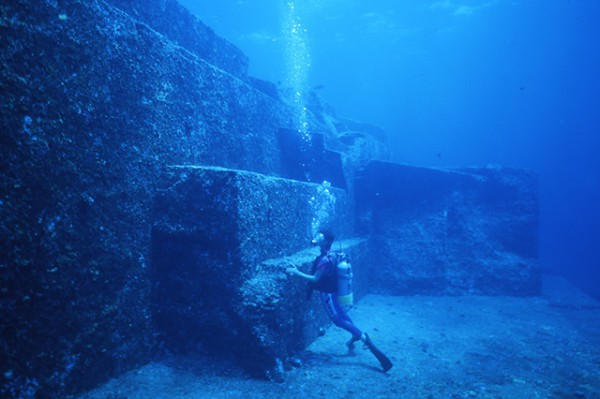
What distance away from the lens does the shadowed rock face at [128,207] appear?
9.25 ft

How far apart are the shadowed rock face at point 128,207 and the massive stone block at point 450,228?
4.59 meters

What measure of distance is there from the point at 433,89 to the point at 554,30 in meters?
47.4

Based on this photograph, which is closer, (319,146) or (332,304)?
(332,304)

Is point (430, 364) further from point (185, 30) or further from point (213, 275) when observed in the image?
point (185, 30)

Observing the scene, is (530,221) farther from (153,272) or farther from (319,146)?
(153,272)

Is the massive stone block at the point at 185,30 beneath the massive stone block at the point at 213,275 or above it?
above

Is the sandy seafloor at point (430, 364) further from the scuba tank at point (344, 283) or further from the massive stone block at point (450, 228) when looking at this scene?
the massive stone block at point (450, 228)

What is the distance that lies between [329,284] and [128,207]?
122 inches

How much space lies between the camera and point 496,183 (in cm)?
1113

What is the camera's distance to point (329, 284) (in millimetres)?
5156

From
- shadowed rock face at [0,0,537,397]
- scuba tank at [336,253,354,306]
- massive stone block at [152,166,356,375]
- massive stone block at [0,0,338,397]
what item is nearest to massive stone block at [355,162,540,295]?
shadowed rock face at [0,0,537,397]

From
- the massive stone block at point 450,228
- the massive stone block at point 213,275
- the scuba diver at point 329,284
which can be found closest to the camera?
the massive stone block at point 213,275

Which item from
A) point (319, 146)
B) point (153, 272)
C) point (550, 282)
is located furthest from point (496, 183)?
point (153, 272)

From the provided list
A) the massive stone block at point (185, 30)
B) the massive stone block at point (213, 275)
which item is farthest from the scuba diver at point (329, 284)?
the massive stone block at point (185, 30)
